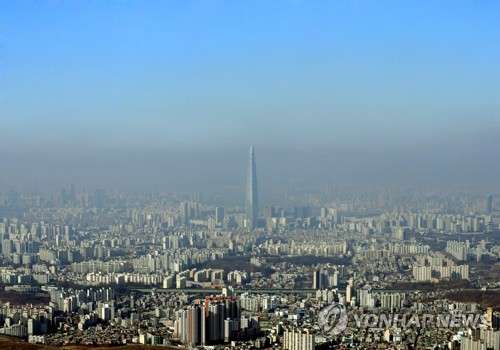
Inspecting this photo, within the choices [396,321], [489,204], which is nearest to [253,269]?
[396,321]

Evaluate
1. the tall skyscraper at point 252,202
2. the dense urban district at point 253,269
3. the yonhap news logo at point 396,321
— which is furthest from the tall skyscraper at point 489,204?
the yonhap news logo at point 396,321

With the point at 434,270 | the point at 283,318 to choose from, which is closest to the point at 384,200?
the point at 434,270

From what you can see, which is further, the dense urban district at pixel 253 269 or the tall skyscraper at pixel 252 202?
the tall skyscraper at pixel 252 202

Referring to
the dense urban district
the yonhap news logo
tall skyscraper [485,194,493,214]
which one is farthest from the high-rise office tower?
the yonhap news logo

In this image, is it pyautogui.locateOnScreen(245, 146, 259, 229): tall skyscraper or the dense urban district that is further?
pyautogui.locateOnScreen(245, 146, 259, 229): tall skyscraper

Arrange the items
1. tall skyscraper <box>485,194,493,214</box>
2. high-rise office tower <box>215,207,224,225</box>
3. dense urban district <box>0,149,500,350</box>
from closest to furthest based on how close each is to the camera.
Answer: dense urban district <box>0,149,500,350</box>, tall skyscraper <box>485,194,493,214</box>, high-rise office tower <box>215,207,224,225</box>

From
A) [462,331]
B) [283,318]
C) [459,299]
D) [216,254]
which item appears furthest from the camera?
[216,254]

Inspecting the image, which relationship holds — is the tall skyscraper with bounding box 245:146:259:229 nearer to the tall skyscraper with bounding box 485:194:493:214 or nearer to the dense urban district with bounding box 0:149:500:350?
the dense urban district with bounding box 0:149:500:350

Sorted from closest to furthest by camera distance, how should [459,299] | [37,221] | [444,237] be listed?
[459,299] → [444,237] → [37,221]

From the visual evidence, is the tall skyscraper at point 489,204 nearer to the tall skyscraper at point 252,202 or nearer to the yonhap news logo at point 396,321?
the tall skyscraper at point 252,202

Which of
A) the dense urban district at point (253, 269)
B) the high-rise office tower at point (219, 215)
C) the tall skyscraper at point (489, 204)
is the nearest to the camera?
the dense urban district at point (253, 269)

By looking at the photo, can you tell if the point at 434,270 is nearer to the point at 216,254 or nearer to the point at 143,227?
the point at 216,254
